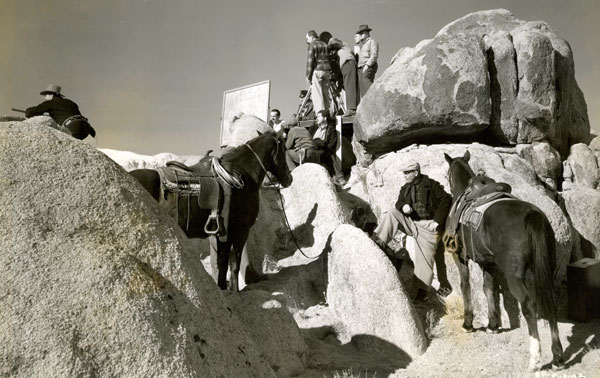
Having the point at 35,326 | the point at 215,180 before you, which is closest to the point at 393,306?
the point at 215,180

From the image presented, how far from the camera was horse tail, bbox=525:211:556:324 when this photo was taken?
4.84 meters

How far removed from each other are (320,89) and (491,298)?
7407 millimetres

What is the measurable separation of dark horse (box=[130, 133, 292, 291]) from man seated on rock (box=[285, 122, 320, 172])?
314cm

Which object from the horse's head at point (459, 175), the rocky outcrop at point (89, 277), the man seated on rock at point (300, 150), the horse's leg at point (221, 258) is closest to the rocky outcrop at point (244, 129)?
the man seated on rock at point (300, 150)

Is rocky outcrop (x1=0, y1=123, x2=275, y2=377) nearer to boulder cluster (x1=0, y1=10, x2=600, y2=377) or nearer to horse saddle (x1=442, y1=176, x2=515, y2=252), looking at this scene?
boulder cluster (x1=0, y1=10, x2=600, y2=377)

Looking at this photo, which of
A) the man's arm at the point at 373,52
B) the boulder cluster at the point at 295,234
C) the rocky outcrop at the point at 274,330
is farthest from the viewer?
the man's arm at the point at 373,52

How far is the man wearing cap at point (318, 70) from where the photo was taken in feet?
39.1

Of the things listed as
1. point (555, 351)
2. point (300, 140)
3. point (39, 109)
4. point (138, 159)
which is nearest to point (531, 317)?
point (555, 351)

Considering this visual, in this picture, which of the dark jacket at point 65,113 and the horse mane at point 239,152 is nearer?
the horse mane at point 239,152

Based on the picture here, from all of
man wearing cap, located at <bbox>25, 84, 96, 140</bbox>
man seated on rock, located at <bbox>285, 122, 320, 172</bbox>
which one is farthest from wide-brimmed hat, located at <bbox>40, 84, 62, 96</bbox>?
man seated on rock, located at <bbox>285, 122, 320, 172</bbox>

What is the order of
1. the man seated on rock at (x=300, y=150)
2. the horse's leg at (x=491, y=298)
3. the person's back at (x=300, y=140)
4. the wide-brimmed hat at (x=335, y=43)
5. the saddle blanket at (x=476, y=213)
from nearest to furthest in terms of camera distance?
the saddle blanket at (x=476, y=213)
the horse's leg at (x=491, y=298)
the man seated on rock at (x=300, y=150)
the person's back at (x=300, y=140)
the wide-brimmed hat at (x=335, y=43)

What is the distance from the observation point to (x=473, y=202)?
5.95 m

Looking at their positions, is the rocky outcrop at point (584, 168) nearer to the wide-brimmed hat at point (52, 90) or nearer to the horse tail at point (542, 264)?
the horse tail at point (542, 264)

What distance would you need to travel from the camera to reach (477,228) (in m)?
5.61
